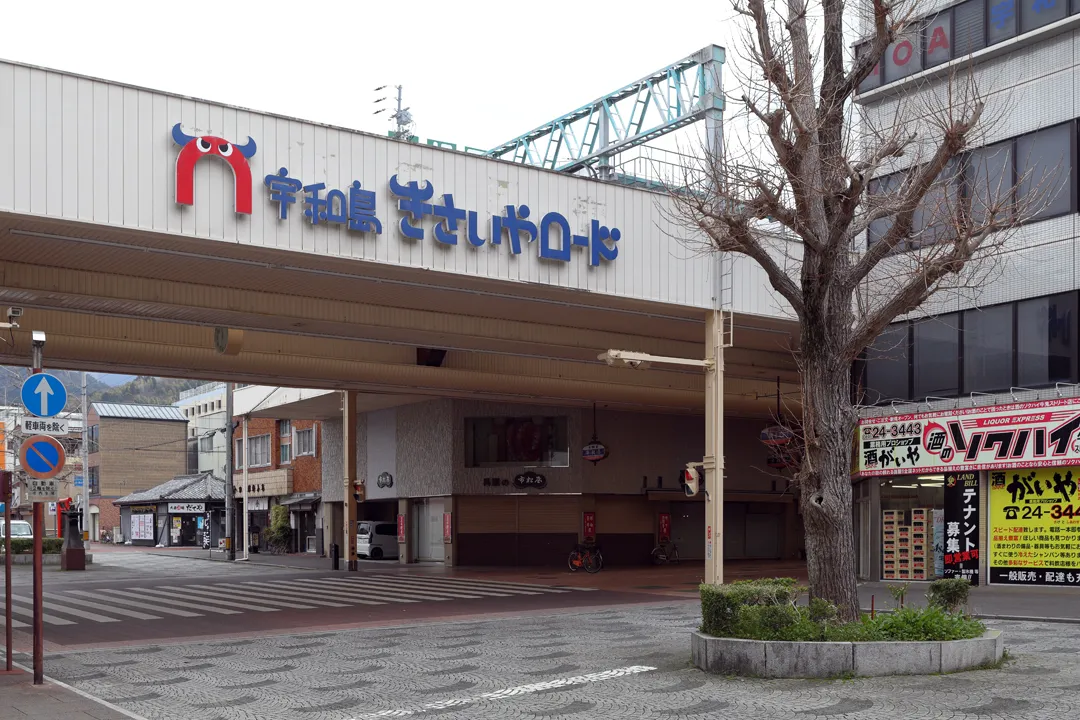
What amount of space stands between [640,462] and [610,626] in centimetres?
2380

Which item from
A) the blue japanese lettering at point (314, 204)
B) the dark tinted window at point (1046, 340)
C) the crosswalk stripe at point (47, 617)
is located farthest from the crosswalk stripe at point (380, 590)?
the dark tinted window at point (1046, 340)

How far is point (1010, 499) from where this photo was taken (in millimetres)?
24312

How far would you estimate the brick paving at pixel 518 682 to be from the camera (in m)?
10.5

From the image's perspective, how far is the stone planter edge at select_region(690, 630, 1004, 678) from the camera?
1162cm

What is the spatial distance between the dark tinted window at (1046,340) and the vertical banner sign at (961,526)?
8.86 ft

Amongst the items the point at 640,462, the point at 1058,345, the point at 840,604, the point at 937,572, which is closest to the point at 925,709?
the point at 840,604

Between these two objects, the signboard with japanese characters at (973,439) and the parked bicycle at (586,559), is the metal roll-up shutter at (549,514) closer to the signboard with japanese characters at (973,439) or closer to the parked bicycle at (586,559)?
the parked bicycle at (586,559)

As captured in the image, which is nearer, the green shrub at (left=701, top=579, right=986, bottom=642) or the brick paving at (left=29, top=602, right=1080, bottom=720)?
the brick paving at (left=29, top=602, right=1080, bottom=720)

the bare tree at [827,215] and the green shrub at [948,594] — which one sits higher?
the bare tree at [827,215]

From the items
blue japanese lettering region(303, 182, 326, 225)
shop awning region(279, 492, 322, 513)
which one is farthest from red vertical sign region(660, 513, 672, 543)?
blue japanese lettering region(303, 182, 326, 225)

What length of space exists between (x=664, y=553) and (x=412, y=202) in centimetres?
2526

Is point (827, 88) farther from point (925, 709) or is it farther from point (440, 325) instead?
point (440, 325)

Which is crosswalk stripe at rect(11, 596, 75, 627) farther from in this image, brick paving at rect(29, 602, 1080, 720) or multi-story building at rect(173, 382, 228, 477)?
multi-story building at rect(173, 382, 228, 477)

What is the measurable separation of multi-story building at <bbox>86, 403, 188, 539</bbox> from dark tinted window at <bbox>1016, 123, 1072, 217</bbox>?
227ft
